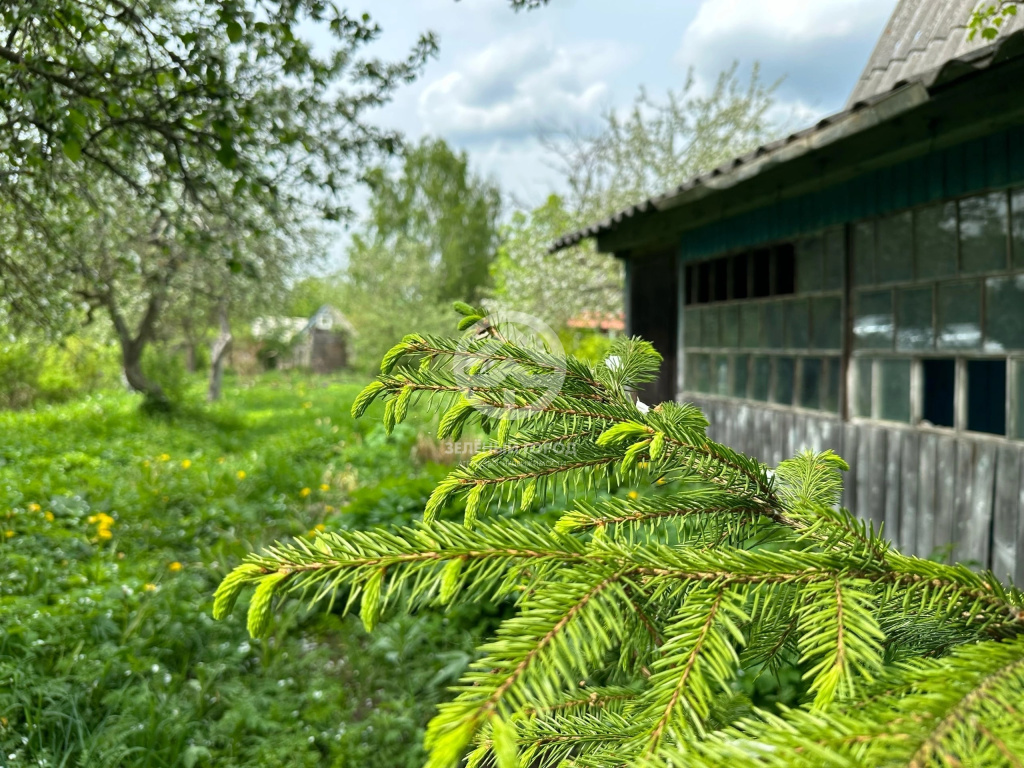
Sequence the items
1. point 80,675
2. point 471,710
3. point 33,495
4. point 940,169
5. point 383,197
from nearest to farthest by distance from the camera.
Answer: point 471,710
point 80,675
point 940,169
point 33,495
point 383,197

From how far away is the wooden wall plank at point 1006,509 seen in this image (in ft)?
10.6

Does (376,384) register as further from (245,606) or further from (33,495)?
(33,495)

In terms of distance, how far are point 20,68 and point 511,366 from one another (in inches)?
105

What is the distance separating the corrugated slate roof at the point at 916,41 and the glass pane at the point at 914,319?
121 cm

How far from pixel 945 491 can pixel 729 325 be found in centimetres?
248

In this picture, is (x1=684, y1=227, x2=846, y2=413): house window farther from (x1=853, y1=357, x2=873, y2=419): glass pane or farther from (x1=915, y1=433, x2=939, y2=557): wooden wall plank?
(x1=915, y1=433, x2=939, y2=557): wooden wall plank

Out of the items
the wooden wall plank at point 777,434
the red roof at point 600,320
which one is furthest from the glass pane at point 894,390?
the red roof at point 600,320

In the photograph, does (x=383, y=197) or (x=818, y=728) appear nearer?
(x=818, y=728)

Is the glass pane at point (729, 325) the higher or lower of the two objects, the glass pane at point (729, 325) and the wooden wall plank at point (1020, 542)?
the higher

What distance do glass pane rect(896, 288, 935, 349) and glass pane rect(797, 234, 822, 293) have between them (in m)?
0.76

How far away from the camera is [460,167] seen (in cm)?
3041

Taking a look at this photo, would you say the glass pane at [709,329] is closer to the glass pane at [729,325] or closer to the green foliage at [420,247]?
the glass pane at [729,325]

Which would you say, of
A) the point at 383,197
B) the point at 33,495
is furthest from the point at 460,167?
the point at 33,495

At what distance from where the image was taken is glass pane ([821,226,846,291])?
4.45m
